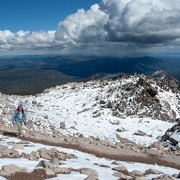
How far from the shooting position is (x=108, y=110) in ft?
169

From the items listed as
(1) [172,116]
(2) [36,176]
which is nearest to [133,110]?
(1) [172,116]

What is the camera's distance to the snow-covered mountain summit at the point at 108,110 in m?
39.8

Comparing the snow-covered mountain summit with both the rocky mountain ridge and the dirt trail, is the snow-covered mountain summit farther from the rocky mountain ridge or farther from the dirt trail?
the dirt trail

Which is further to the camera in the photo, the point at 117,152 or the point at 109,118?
the point at 109,118

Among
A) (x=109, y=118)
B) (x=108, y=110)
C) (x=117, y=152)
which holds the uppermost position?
(x=117, y=152)

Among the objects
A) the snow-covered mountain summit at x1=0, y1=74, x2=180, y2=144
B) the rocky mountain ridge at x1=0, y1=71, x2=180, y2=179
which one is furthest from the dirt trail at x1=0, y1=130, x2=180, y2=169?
the snow-covered mountain summit at x1=0, y1=74, x2=180, y2=144

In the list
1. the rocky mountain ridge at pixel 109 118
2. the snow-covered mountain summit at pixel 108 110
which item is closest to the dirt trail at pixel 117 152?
the rocky mountain ridge at pixel 109 118

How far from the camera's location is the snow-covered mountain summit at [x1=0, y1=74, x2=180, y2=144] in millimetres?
39844

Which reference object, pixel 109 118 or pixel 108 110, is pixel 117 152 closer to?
pixel 109 118

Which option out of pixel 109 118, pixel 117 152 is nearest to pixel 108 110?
pixel 109 118

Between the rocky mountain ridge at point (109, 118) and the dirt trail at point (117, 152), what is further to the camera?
the rocky mountain ridge at point (109, 118)

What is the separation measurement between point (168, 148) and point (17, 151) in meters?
19.5

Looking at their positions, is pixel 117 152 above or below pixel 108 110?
above

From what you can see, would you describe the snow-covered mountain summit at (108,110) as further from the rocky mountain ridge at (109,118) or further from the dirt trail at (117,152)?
the dirt trail at (117,152)
